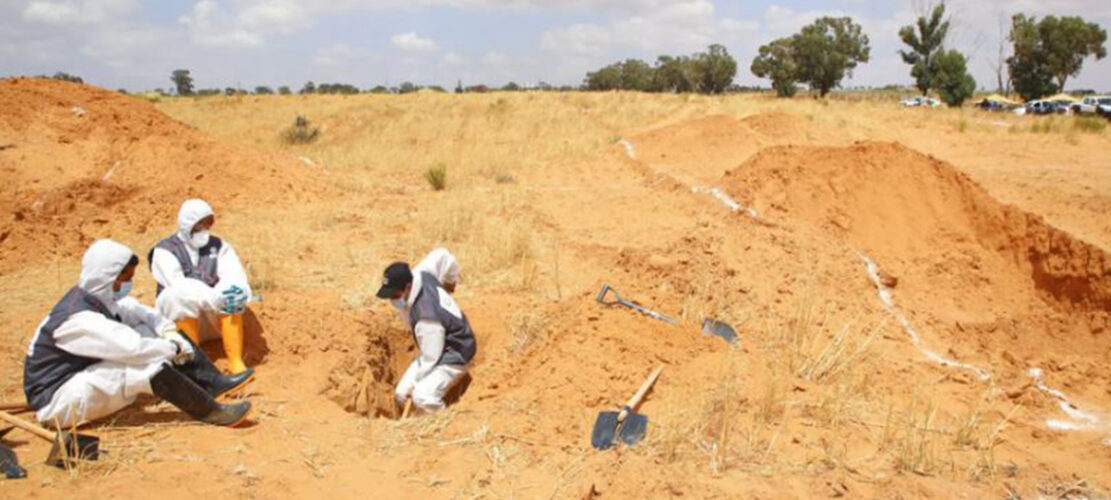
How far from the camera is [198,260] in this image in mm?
4738

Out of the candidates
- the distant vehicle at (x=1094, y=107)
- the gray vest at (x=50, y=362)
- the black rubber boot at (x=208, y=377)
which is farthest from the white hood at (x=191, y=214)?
the distant vehicle at (x=1094, y=107)

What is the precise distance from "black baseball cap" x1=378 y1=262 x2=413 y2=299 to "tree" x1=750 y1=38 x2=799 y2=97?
3441cm

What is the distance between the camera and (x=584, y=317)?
507 cm

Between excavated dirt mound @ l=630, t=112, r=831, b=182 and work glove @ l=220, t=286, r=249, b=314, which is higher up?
excavated dirt mound @ l=630, t=112, r=831, b=182

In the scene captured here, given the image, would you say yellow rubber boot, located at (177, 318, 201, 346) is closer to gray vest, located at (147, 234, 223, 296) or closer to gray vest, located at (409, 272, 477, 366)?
gray vest, located at (147, 234, 223, 296)

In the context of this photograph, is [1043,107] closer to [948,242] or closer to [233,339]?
[948,242]

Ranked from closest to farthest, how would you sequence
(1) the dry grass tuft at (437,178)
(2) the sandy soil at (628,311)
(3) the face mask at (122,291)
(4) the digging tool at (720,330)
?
(2) the sandy soil at (628,311) < (3) the face mask at (122,291) < (4) the digging tool at (720,330) < (1) the dry grass tuft at (437,178)

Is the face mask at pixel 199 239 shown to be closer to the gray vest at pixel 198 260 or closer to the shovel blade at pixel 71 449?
the gray vest at pixel 198 260

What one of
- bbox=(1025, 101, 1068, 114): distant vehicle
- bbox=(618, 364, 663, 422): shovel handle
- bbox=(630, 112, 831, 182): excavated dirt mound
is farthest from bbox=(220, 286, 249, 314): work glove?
bbox=(1025, 101, 1068, 114): distant vehicle

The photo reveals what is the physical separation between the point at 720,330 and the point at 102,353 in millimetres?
3928

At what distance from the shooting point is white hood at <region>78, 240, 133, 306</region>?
352 centimetres

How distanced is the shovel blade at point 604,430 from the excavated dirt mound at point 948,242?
12.6 feet

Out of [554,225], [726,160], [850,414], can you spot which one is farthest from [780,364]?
[726,160]

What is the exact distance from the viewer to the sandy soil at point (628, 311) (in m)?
3.59
